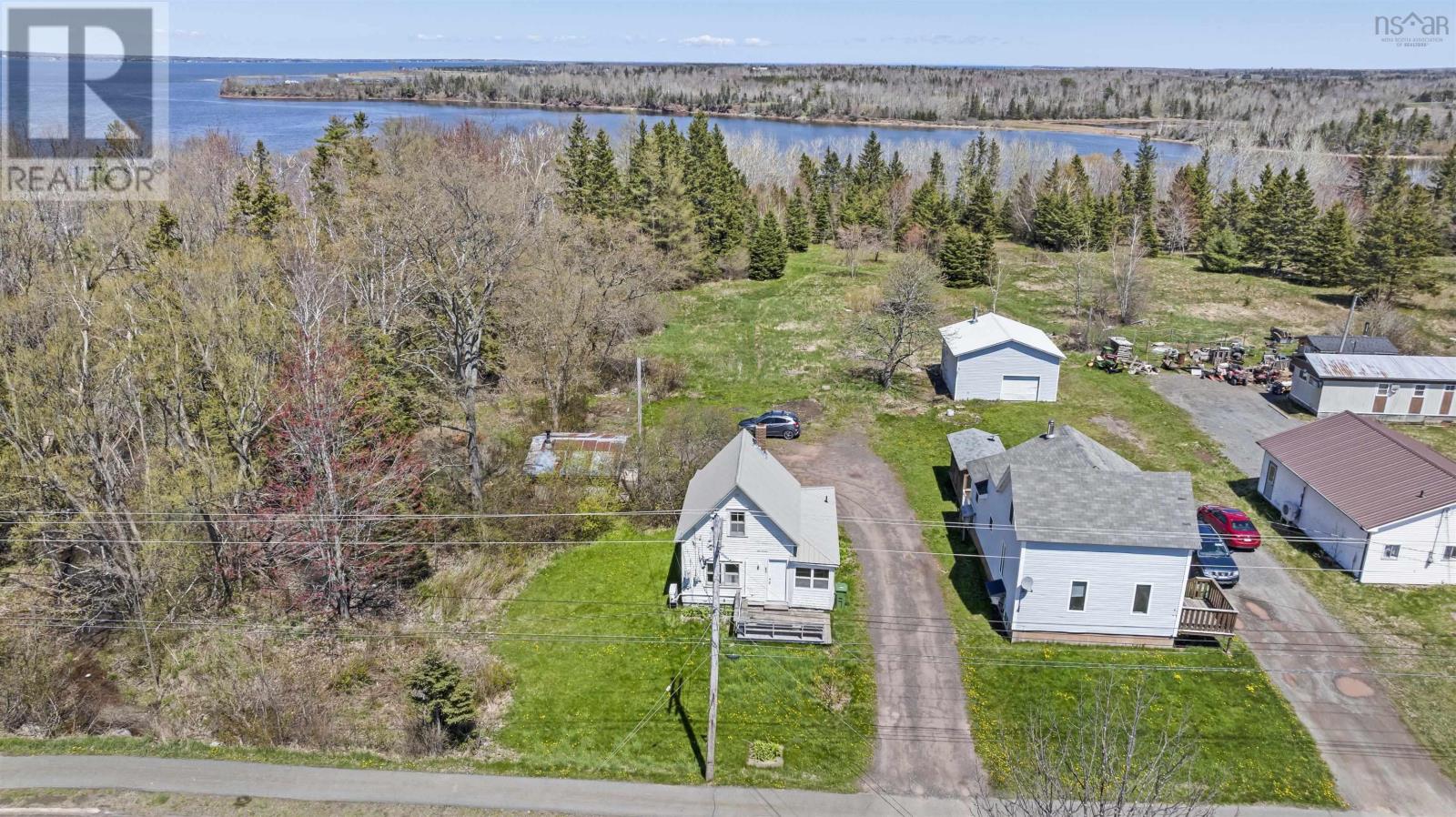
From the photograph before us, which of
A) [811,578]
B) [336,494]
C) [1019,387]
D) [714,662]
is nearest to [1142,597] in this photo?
[811,578]

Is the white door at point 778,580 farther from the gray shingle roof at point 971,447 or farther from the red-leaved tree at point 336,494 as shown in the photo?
the red-leaved tree at point 336,494

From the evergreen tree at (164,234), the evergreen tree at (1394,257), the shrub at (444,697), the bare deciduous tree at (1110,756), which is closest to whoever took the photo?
the bare deciduous tree at (1110,756)

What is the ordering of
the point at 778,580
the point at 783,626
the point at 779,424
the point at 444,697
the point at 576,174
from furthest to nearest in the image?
1. the point at 576,174
2. the point at 779,424
3. the point at 778,580
4. the point at 783,626
5. the point at 444,697

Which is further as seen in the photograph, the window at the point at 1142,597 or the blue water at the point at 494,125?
the blue water at the point at 494,125

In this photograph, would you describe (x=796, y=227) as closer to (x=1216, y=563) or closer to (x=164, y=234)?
(x=164, y=234)

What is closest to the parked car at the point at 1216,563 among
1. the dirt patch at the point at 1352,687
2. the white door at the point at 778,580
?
the dirt patch at the point at 1352,687

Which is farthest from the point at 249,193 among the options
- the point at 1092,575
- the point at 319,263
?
the point at 1092,575
